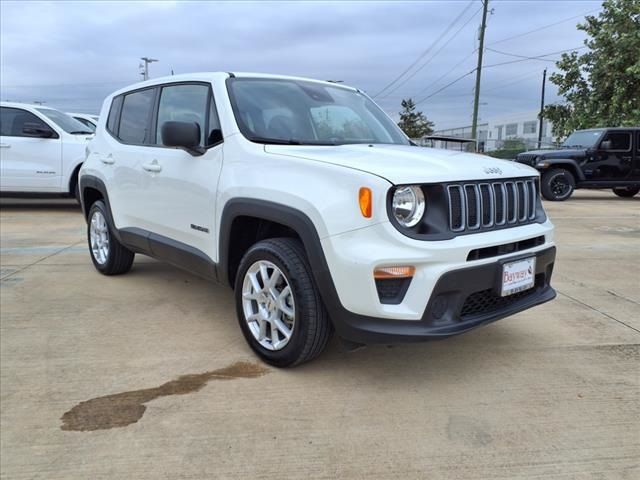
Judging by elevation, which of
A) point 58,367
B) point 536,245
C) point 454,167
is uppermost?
point 454,167

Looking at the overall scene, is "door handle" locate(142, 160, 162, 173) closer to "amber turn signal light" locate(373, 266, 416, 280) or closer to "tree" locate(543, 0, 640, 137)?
"amber turn signal light" locate(373, 266, 416, 280)

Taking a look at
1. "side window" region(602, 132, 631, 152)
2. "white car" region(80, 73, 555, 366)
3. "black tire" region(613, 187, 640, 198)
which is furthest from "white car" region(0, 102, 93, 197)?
"black tire" region(613, 187, 640, 198)

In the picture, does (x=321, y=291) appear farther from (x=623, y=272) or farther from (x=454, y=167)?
(x=623, y=272)

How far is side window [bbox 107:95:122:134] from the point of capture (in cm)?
488

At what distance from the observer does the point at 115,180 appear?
4.65m

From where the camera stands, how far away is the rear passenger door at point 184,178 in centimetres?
348

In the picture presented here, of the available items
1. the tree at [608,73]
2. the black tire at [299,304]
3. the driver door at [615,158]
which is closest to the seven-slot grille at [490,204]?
the black tire at [299,304]

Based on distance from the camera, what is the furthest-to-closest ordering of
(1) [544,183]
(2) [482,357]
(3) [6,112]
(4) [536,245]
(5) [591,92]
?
1. (5) [591,92]
2. (1) [544,183]
3. (3) [6,112]
4. (2) [482,357]
5. (4) [536,245]

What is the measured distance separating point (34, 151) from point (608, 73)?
1967 cm

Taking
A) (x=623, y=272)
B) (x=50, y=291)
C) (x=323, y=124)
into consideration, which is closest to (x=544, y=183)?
(x=623, y=272)

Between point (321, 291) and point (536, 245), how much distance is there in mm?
1342

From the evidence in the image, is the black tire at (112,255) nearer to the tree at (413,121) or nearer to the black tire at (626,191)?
the black tire at (626,191)

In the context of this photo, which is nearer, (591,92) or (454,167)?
(454,167)

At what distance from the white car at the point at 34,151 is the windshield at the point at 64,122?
0.40ft
